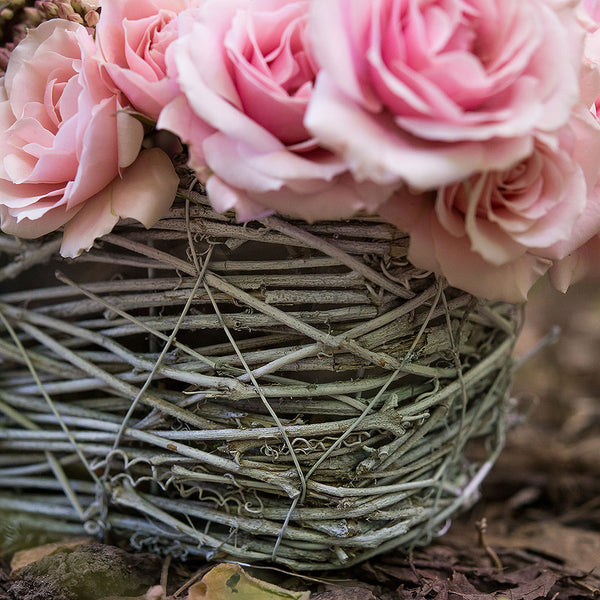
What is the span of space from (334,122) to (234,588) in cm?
34

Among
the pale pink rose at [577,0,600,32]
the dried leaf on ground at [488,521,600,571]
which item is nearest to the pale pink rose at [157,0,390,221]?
the pale pink rose at [577,0,600,32]

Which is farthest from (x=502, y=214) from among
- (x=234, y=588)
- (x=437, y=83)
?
(x=234, y=588)

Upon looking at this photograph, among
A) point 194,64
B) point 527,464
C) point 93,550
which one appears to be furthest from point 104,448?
point 527,464

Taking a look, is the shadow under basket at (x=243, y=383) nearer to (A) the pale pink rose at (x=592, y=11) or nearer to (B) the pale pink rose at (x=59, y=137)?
(B) the pale pink rose at (x=59, y=137)

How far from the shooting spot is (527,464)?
2.89 feet

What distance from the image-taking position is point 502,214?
378 mm

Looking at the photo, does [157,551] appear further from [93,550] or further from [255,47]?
[255,47]

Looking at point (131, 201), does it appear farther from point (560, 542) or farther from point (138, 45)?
point (560, 542)

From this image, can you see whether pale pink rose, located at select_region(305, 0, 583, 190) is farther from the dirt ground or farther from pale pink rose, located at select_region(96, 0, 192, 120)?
the dirt ground

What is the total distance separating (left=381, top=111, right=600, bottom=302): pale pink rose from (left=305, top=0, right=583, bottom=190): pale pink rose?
0.03 metres

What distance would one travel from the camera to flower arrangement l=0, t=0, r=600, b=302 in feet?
1.07

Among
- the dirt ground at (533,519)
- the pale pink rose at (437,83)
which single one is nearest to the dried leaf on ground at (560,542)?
the dirt ground at (533,519)

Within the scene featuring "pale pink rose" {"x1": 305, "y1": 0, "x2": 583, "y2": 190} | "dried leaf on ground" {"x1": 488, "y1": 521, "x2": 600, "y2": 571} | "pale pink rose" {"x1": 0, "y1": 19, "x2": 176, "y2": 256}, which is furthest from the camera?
"dried leaf on ground" {"x1": 488, "y1": 521, "x2": 600, "y2": 571}

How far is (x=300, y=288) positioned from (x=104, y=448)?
0.22 metres
